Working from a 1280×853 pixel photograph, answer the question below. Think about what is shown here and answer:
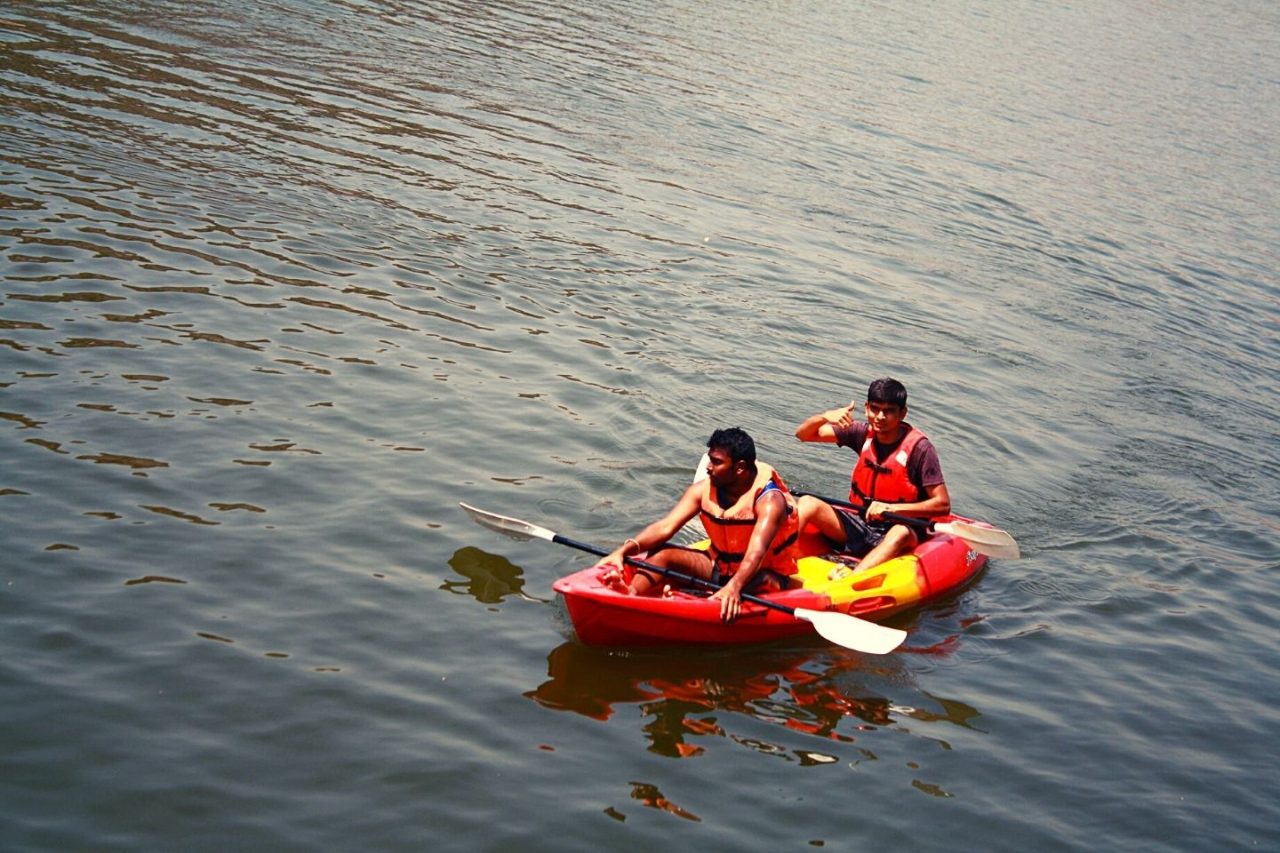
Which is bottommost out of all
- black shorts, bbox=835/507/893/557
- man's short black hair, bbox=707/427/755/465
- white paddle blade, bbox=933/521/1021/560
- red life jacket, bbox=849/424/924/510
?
black shorts, bbox=835/507/893/557

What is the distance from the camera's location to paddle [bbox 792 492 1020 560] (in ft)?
30.0

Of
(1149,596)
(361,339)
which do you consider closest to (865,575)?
(1149,596)

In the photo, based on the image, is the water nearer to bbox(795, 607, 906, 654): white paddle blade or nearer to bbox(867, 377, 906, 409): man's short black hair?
bbox(795, 607, 906, 654): white paddle blade

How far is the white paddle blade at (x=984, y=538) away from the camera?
918 cm

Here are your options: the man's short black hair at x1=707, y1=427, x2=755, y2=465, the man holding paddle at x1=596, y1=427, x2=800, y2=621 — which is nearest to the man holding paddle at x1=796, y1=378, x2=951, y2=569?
the man holding paddle at x1=596, y1=427, x2=800, y2=621

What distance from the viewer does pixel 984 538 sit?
9.24 metres

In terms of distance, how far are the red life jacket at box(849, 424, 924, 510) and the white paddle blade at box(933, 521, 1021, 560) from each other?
290 mm

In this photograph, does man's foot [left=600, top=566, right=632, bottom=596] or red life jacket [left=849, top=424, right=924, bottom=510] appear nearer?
man's foot [left=600, top=566, right=632, bottom=596]

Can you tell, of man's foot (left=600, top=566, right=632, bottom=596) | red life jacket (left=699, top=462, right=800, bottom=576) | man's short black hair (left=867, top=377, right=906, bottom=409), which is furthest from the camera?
man's short black hair (left=867, top=377, right=906, bottom=409)

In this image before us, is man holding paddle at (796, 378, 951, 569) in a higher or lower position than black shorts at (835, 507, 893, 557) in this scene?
higher

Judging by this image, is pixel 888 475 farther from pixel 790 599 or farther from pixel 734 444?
pixel 734 444

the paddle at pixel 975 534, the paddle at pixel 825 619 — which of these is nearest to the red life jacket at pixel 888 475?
the paddle at pixel 975 534

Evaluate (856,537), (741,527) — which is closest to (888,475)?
(856,537)

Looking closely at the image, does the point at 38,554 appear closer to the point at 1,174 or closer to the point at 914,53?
the point at 1,174
